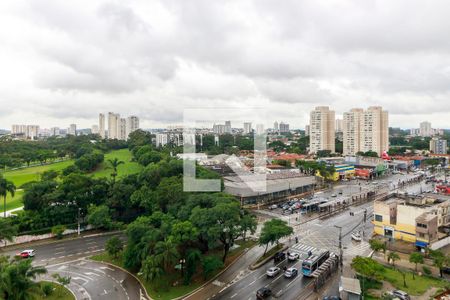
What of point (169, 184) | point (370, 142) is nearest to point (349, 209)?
point (169, 184)

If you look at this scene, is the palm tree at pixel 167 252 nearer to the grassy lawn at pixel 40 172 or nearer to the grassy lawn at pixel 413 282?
the grassy lawn at pixel 413 282

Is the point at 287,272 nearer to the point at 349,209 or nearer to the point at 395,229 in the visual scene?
the point at 395,229

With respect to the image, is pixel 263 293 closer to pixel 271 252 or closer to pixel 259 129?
pixel 271 252

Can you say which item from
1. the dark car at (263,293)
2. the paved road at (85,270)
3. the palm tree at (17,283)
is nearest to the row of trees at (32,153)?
the paved road at (85,270)

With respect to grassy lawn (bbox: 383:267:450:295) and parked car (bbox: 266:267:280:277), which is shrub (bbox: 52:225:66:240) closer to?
parked car (bbox: 266:267:280:277)

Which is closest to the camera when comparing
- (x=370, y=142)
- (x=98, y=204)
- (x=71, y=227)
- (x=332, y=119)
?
(x=71, y=227)

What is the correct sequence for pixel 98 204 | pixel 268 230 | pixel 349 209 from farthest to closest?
pixel 349 209 < pixel 98 204 < pixel 268 230

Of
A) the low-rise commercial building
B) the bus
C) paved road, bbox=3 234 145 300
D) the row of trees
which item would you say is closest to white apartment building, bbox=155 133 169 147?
the row of trees
